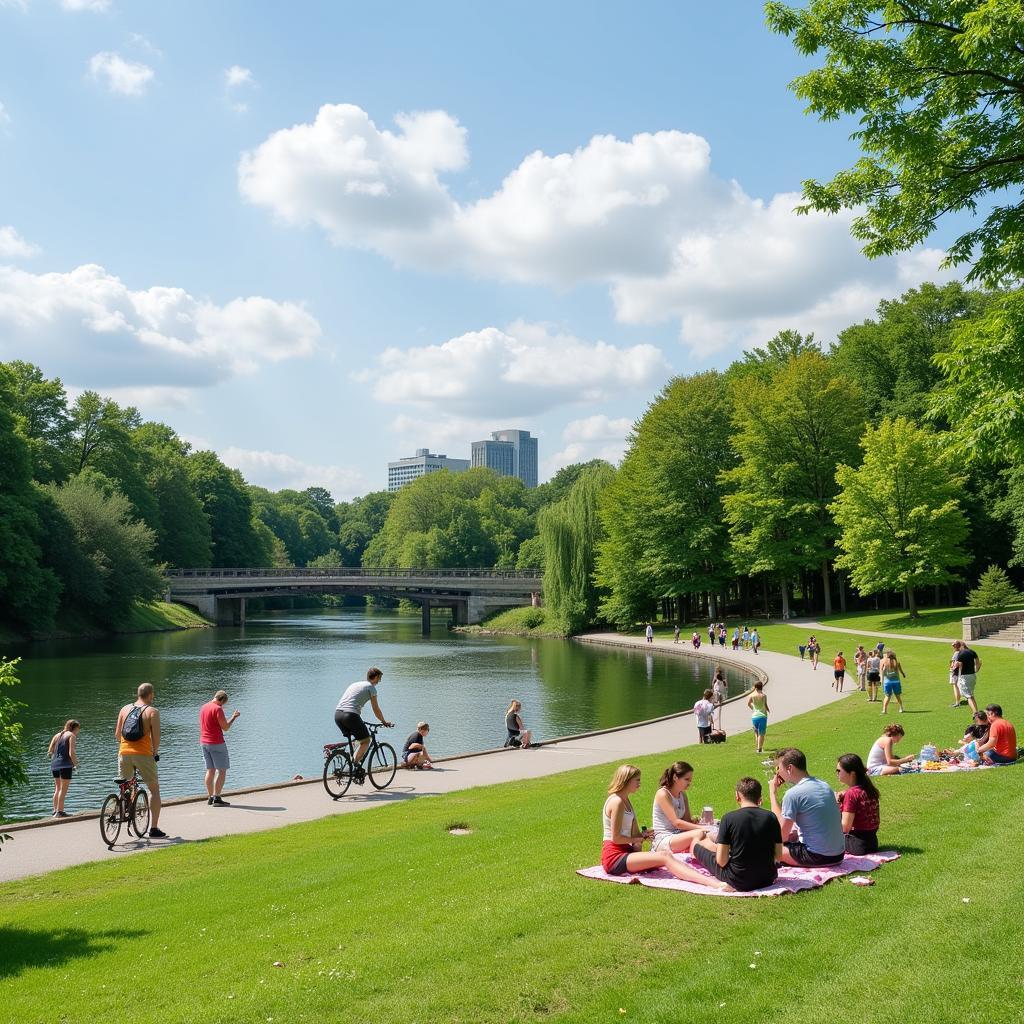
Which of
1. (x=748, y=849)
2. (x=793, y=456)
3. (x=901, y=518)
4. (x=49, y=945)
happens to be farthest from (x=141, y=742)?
(x=793, y=456)

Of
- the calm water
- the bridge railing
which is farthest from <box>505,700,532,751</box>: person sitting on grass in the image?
the bridge railing

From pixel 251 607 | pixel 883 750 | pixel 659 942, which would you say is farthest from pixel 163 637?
pixel 659 942

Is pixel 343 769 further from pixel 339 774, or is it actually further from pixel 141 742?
pixel 141 742

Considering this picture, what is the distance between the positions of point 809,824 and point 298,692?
33893 mm

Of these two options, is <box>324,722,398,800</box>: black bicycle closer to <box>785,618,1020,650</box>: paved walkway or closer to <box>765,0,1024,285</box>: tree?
<box>765,0,1024,285</box>: tree

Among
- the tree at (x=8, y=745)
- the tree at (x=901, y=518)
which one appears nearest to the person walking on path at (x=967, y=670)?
the tree at (x=8, y=745)

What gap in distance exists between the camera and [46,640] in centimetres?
6316

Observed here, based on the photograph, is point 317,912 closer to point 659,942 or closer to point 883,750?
point 659,942

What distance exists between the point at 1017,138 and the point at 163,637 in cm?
7015

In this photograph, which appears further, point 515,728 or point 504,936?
point 515,728

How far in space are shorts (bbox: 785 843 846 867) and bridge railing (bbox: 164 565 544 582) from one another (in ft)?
269

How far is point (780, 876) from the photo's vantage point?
8914 mm

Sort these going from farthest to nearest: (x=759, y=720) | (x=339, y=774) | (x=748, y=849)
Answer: (x=759, y=720), (x=339, y=774), (x=748, y=849)

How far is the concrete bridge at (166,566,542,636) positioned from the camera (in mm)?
91500
